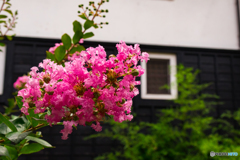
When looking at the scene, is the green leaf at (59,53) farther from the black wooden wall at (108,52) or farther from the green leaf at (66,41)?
the black wooden wall at (108,52)

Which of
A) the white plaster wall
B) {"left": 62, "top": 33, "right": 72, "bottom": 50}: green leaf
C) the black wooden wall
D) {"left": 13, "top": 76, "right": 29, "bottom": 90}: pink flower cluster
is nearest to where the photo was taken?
{"left": 62, "top": 33, "right": 72, "bottom": 50}: green leaf

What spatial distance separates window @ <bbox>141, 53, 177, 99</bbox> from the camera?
333 cm

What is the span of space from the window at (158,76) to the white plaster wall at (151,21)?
21 centimetres

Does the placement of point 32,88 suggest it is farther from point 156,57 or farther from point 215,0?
point 215,0

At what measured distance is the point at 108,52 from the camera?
3.29 m

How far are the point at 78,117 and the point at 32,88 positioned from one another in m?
0.13

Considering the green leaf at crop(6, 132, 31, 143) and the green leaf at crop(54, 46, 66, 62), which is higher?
the green leaf at crop(54, 46, 66, 62)

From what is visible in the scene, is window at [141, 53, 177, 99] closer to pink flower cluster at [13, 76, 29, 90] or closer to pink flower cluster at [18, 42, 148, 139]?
pink flower cluster at [13, 76, 29, 90]

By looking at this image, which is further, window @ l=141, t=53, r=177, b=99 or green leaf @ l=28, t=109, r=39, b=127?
window @ l=141, t=53, r=177, b=99

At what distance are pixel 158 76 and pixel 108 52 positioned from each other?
796 millimetres

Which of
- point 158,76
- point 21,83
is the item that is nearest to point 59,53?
point 21,83

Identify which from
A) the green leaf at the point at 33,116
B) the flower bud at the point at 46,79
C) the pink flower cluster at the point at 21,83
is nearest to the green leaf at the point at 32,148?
the green leaf at the point at 33,116

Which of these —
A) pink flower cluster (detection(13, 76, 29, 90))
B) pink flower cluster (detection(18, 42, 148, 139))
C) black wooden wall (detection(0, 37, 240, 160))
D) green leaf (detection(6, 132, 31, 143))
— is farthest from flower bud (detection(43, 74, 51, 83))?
black wooden wall (detection(0, 37, 240, 160))

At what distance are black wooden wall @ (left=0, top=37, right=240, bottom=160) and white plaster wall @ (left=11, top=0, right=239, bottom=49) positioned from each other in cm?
11
